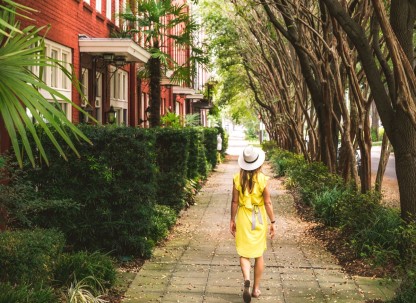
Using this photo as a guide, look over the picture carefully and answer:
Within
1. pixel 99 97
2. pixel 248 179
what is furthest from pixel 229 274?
pixel 99 97

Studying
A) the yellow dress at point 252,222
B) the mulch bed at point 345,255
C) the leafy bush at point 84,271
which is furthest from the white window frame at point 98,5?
the yellow dress at point 252,222

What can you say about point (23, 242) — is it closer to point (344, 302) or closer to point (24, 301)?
point (24, 301)

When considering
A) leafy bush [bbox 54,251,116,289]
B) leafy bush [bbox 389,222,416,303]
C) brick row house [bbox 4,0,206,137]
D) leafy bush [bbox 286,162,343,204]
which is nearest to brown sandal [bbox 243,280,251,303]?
leafy bush [bbox 389,222,416,303]

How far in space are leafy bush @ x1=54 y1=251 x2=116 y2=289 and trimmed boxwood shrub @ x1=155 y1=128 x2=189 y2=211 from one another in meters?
6.79

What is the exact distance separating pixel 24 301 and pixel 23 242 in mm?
845

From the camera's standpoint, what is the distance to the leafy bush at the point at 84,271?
7221 mm

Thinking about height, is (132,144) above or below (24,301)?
above

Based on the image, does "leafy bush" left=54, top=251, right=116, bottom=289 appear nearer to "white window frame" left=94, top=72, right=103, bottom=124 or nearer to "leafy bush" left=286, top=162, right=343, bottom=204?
"leafy bush" left=286, top=162, right=343, bottom=204

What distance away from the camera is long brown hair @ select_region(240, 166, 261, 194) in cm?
751

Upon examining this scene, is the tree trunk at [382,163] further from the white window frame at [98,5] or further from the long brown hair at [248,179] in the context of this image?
the white window frame at [98,5]

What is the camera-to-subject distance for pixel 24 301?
5.61m

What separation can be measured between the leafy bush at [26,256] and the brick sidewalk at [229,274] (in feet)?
3.57

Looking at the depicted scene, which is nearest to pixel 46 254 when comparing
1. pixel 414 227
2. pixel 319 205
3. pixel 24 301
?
pixel 24 301

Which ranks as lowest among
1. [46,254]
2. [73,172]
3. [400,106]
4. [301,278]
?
[301,278]
